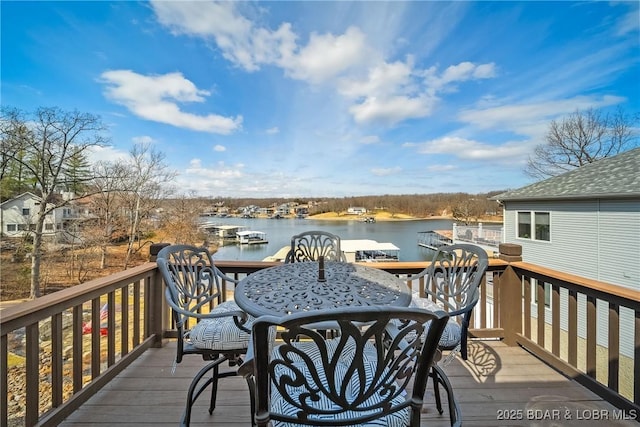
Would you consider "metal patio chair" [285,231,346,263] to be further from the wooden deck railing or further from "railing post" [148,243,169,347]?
"railing post" [148,243,169,347]

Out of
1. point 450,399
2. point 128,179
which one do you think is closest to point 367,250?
point 450,399

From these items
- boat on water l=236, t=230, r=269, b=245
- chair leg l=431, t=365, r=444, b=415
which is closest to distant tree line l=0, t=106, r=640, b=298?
boat on water l=236, t=230, r=269, b=245

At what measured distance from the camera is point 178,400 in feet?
5.69

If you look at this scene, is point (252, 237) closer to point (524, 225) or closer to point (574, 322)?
point (524, 225)

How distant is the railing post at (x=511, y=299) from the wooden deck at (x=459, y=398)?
0.27m

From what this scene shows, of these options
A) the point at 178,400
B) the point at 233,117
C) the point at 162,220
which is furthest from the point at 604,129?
the point at 162,220

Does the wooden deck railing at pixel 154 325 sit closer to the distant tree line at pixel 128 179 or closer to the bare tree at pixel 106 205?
the distant tree line at pixel 128 179

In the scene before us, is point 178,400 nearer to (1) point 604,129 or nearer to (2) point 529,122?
(2) point 529,122

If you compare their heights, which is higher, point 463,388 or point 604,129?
point 604,129

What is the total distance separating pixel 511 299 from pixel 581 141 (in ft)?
41.9

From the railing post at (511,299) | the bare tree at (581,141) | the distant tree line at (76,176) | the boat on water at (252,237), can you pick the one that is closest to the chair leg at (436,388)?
the railing post at (511,299)

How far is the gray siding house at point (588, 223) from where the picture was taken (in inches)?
216

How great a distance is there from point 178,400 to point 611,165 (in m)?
10.3

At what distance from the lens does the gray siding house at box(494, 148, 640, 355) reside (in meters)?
5.49
